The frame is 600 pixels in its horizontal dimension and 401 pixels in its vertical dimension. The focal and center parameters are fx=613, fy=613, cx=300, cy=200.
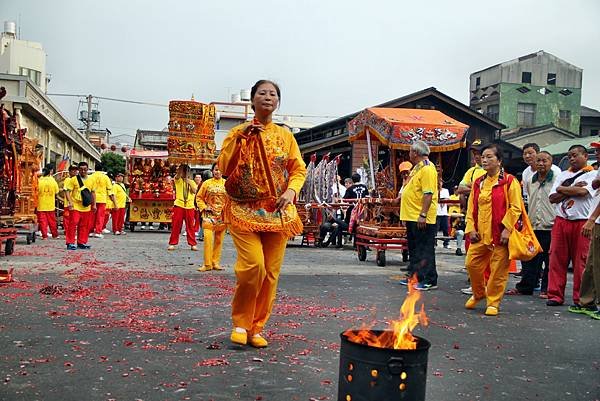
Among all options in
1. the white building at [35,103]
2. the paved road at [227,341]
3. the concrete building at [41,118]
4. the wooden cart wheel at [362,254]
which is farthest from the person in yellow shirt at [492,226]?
the concrete building at [41,118]

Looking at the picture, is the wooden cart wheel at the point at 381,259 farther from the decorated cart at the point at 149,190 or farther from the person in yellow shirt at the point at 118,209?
the decorated cart at the point at 149,190

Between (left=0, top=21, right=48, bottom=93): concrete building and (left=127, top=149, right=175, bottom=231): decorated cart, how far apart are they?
95.4 ft

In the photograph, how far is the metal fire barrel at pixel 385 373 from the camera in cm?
268

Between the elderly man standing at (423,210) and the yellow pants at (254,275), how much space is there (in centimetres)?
377

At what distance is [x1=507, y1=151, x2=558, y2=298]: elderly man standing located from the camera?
7957mm

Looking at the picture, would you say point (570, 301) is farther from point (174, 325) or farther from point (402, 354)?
point (402, 354)

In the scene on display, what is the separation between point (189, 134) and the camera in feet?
54.5

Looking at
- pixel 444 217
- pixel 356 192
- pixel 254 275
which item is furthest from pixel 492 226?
pixel 444 217

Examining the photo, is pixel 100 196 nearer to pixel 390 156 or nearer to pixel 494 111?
pixel 390 156

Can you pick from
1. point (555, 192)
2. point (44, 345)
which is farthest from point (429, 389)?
point (555, 192)

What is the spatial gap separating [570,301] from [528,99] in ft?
124

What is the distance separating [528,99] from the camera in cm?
4262

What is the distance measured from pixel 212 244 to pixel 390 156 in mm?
4267

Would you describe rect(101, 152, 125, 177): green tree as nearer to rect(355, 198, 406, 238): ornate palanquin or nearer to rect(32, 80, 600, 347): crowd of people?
rect(32, 80, 600, 347): crowd of people
